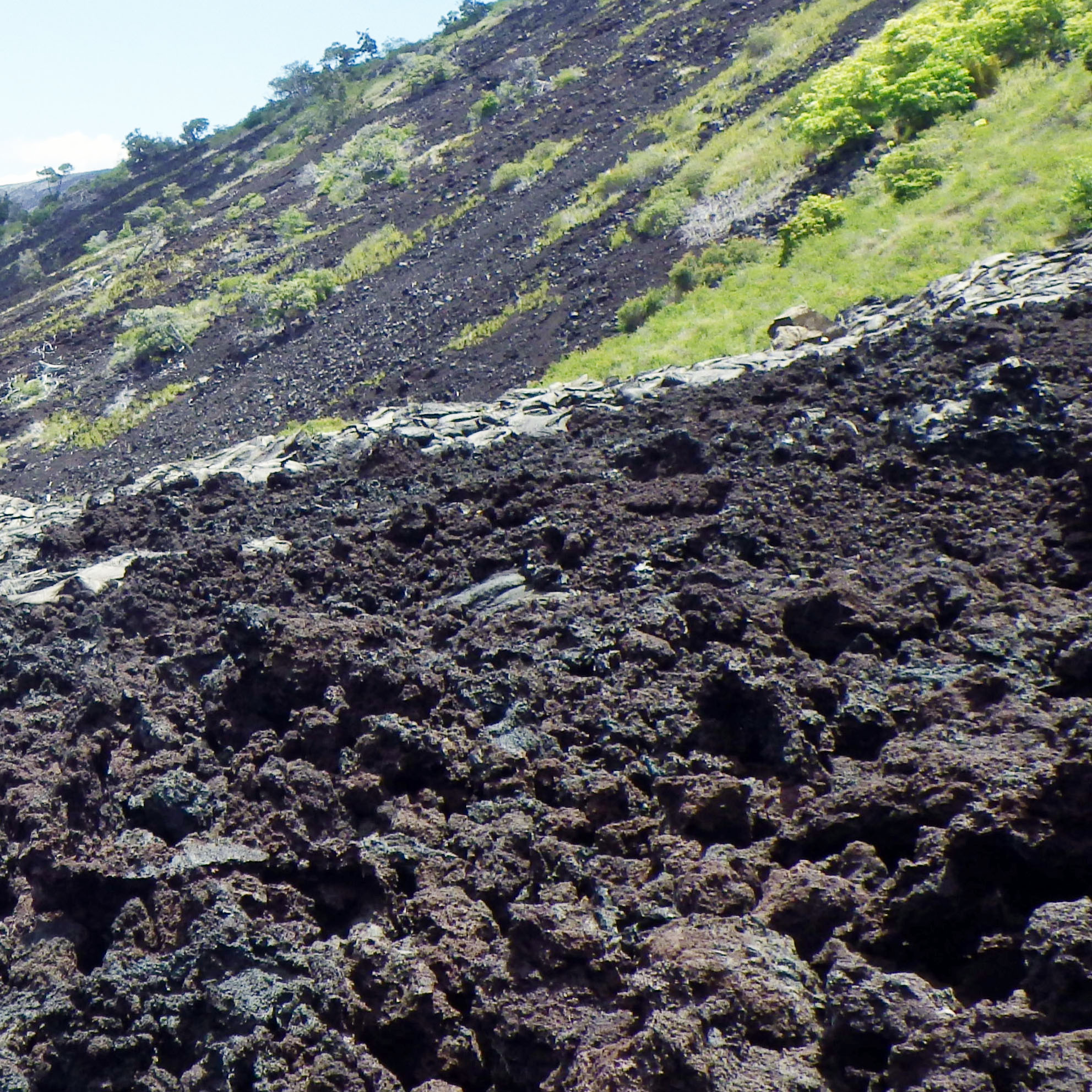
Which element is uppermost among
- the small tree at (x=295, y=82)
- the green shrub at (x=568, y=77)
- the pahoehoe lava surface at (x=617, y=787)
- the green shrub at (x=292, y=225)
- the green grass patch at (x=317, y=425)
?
the small tree at (x=295, y=82)

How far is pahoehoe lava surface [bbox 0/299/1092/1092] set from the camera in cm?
387

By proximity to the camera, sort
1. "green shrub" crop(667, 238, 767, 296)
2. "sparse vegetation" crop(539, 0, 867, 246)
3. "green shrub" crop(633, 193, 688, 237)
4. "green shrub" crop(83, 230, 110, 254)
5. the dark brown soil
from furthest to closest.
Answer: "green shrub" crop(83, 230, 110, 254) → "sparse vegetation" crop(539, 0, 867, 246) → "green shrub" crop(633, 193, 688, 237) → the dark brown soil → "green shrub" crop(667, 238, 767, 296)

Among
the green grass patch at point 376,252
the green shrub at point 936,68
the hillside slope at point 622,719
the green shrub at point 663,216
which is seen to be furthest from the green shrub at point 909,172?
the green grass patch at point 376,252

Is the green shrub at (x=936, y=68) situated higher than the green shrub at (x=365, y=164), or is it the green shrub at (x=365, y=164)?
the green shrub at (x=365, y=164)

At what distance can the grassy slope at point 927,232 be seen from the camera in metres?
16.0

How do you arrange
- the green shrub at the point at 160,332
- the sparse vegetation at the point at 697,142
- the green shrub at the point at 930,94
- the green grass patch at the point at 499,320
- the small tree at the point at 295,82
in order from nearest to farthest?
1. the green shrub at the point at 930,94
2. the green grass patch at the point at 499,320
3. the sparse vegetation at the point at 697,142
4. the green shrub at the point at 160,332
5. the small tree at the point at 295,82

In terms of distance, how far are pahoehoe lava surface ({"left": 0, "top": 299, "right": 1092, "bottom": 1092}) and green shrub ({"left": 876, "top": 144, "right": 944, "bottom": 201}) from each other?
31.8 ft

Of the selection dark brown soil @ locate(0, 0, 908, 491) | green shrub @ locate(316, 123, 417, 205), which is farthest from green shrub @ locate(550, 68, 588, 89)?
green shrub @ locate(316, 123, 417, 205)

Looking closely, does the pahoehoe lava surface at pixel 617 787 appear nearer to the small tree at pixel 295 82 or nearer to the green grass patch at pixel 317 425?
the green grass patch at pixel 317 425

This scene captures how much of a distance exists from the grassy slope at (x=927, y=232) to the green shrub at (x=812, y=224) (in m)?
0.23

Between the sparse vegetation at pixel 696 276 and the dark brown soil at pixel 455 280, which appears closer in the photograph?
the sparse vegetation at pixel 696 276

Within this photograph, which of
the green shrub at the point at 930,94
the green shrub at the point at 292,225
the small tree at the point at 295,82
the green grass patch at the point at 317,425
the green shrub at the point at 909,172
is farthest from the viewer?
the small tree at the point at 295,82

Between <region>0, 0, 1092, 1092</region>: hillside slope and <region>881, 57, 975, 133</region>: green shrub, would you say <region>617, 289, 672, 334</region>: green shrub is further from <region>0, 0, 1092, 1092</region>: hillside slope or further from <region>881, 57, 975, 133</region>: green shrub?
<region>881, 57, 975, 133</region>: green shrub

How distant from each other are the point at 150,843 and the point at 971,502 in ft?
20.5
